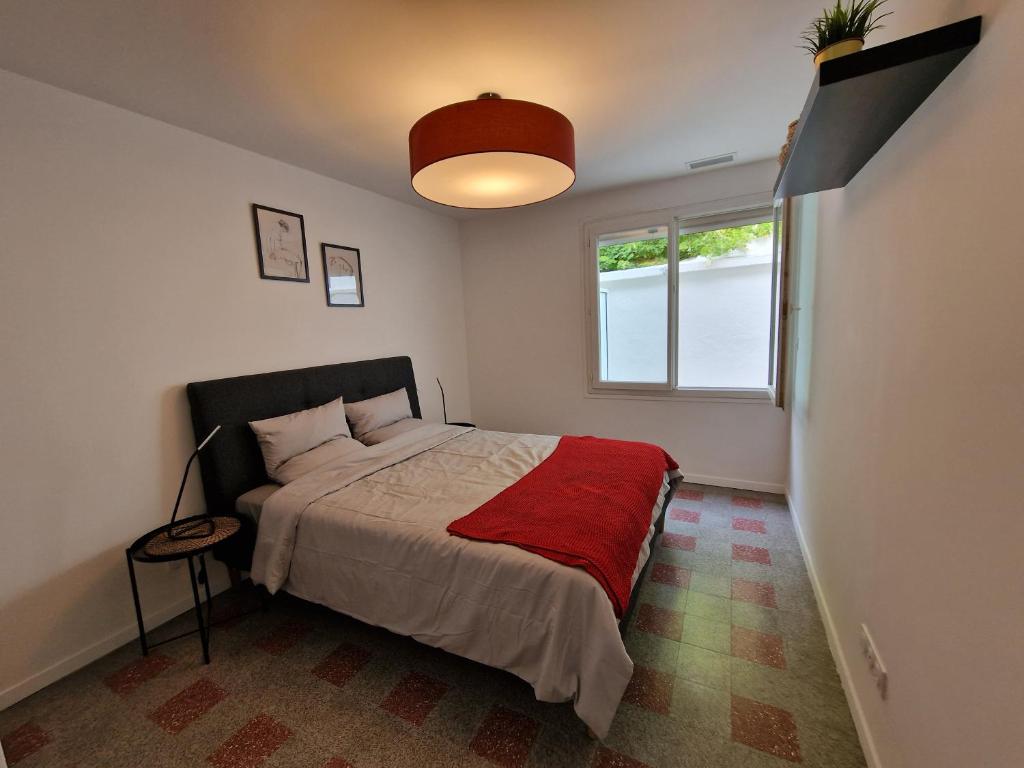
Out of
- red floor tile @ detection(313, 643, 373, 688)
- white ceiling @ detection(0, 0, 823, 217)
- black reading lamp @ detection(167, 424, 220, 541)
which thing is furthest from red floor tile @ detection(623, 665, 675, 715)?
white ceiling @ detection(0, 0, 823, 217)

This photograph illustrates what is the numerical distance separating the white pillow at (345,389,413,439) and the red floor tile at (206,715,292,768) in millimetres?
1617

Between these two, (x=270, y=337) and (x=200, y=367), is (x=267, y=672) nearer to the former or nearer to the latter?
(x=200, y=367)

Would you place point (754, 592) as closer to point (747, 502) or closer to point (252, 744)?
point (747, 502)

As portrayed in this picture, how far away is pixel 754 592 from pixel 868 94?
7.08 feet

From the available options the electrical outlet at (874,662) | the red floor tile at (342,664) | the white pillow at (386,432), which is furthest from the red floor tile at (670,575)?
the white pillow at (386,432)

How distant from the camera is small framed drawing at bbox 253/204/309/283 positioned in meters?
2.55

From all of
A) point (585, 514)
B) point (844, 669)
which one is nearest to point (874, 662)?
point (844, 669)

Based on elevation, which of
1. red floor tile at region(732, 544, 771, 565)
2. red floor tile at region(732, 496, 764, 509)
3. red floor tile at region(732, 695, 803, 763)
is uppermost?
red floor tile at region(732, 496, 764, 509)

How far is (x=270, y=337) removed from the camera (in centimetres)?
262

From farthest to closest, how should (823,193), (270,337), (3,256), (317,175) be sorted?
(317,175) < (270,337) < (823,193) < (3,256)

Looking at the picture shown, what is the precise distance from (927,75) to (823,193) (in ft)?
4.41

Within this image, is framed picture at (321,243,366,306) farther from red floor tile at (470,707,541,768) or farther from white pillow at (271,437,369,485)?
red floor tile at (470,707,541,768)

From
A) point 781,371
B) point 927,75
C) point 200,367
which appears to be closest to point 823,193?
point 781,371

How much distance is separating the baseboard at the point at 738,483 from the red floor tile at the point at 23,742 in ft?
12.8
